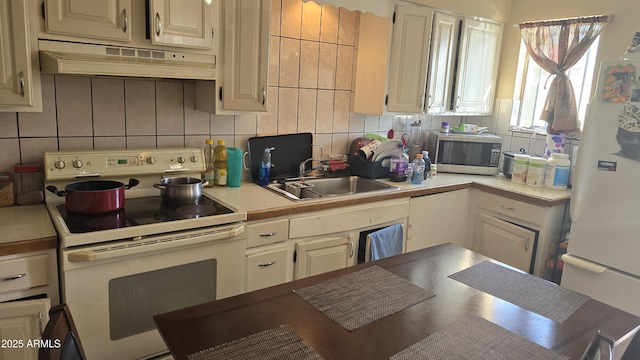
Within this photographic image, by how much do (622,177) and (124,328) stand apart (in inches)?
99.6

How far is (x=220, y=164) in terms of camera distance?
8.38ft

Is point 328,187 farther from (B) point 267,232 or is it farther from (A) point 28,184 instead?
(A) point 28,184

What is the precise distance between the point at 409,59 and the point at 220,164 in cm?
149

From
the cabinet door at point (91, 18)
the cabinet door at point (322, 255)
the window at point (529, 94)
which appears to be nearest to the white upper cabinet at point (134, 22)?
the cabinet door at point (91, 18)

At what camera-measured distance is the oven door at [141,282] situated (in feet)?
5.78

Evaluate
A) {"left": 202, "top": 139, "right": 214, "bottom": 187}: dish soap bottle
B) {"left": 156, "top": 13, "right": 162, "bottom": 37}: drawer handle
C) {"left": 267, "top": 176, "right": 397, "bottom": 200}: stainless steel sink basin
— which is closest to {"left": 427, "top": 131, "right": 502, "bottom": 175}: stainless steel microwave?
{"left": 267, "top": 176, "right": 397, "bottom": 200}: stainless steel sink basin

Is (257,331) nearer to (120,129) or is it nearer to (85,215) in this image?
(85,215)

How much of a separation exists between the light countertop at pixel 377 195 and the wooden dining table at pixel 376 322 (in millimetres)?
766

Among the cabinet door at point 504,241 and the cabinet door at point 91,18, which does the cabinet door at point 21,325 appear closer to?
the cabinet door at point 91,18

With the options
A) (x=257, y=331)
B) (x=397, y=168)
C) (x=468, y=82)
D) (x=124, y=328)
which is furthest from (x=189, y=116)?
(x=468, y=82)

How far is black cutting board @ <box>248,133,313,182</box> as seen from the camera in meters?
2.78

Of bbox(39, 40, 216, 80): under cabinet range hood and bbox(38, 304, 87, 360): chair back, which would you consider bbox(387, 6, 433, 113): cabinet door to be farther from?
bbox(38, 304, 87, 360): chair back

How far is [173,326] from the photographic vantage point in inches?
47.9

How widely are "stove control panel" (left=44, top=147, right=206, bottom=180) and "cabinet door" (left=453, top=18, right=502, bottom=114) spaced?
2.09m
